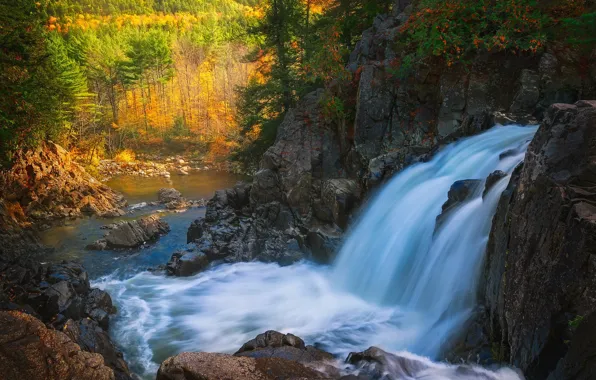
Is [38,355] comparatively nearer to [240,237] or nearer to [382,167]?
[382,167]

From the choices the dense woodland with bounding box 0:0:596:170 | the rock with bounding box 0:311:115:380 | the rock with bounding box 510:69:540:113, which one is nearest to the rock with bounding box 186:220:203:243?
the dense woodland with bounding box 0:0:596:170

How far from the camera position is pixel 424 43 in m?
14.2

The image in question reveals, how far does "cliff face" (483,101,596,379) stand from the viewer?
494 centimetres

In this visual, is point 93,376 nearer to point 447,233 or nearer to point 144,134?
point 447,233

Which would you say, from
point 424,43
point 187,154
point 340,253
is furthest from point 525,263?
point 187,154

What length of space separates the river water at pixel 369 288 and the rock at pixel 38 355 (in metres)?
3.41

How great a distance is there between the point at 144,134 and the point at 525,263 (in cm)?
5301

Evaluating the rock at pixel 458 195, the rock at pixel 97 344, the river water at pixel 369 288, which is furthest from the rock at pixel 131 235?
the rock at pixel 458 195

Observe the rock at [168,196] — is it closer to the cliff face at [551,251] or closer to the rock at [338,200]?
the rock at [338,200]

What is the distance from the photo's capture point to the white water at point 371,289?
8688mm

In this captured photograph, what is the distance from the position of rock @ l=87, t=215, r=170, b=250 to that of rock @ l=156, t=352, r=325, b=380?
14035mm

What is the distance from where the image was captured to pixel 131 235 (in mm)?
19406

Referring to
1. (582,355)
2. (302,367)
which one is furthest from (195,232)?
(582,355)

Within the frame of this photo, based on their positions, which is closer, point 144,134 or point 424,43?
point 424,43
